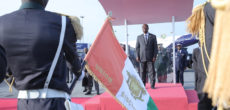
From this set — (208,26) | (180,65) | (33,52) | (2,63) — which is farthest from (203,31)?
(180,65)

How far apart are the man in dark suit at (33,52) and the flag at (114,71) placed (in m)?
0.57

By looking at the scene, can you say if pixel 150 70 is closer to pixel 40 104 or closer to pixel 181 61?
pixel 181 61

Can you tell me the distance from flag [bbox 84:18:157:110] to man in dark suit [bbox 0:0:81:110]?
57 cm

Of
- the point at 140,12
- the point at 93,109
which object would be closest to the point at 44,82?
the point at 93,109

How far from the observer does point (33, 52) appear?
1.52 meters

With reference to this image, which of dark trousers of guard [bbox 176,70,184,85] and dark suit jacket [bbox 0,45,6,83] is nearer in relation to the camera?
dark suit jacket [bbox 0,45,6,83]

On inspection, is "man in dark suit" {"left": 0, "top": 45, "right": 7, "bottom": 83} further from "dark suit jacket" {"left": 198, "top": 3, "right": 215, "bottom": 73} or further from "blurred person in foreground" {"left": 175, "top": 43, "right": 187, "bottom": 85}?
"blurred person in foreground" {"left": 175, "top": 43, "right": 187, "bottom": 85}

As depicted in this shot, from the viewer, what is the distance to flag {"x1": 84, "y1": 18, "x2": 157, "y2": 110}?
223cm

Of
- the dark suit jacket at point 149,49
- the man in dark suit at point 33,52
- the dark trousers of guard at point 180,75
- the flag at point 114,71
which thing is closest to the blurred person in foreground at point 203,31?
the flag at point 114,71

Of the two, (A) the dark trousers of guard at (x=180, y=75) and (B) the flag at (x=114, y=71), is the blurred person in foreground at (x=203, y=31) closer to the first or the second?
(B) the flag at (x=114, y=71)

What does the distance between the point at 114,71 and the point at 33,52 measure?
1.11 metres

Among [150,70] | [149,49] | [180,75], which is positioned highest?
[149,49]

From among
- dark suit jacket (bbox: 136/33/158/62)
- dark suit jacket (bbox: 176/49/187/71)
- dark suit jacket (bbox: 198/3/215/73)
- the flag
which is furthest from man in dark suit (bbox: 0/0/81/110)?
dark suit jacket (bbox: 176/49/187/71)

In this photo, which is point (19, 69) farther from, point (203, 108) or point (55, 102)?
point (203, 108)
